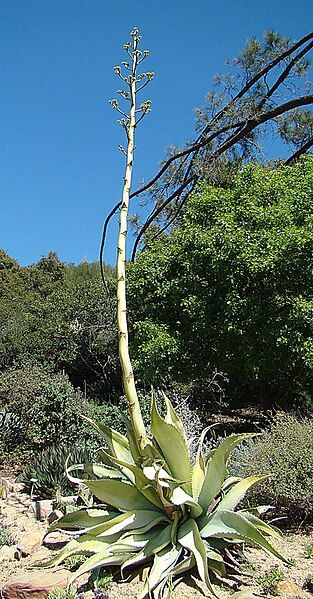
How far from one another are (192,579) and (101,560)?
634 mm

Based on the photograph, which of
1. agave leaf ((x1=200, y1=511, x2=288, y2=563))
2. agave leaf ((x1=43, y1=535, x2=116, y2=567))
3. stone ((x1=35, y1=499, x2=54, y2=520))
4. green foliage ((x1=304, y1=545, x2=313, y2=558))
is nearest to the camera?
agave leaf ((x1=200, y1=511, x2=288, y2=563))

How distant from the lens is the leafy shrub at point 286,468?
17.9 feet

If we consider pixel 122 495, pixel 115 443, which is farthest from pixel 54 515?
pixel 122 495

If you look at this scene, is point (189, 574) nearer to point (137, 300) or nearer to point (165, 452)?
point (165, 452)

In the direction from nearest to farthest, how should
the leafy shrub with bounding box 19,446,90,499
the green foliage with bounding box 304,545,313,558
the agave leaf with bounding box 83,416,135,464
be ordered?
the agave leaf with bounding box 83,416,135,464 → the green foliage with bounding box 304,545,313,558 → the leafy shrub with bounding box 19,446,90,499

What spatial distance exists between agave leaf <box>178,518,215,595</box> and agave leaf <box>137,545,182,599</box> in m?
0.09

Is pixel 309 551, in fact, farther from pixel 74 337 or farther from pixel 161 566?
pixel 74 337

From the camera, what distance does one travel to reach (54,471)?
276 inches

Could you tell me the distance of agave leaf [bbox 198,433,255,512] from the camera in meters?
4.09

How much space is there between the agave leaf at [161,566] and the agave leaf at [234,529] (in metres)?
0.26

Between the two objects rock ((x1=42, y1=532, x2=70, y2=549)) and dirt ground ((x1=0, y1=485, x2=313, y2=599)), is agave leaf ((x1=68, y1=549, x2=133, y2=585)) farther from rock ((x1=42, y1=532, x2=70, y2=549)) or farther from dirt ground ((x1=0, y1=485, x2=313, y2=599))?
rock ((x1=42, y1=532, x2=70, y2=549))

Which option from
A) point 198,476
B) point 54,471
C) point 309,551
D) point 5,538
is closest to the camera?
point 198,476

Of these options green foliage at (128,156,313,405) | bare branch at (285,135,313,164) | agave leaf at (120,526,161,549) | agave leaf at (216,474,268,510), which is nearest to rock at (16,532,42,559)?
agave leaf at (120,526,161,549)

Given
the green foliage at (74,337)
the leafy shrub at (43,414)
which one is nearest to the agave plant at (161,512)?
the leafy shrub at (43,414)
